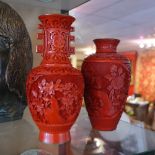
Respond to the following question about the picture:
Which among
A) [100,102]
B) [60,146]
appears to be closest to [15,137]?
[60,146]

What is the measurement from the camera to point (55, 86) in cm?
40

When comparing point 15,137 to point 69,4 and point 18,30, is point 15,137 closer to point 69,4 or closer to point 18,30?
point 18,30

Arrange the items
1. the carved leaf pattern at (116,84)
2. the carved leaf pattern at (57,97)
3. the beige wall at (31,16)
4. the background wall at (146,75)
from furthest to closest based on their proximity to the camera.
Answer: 1. the background wall at (146,75)
2. the beige wall at (31,16)
3. the carved leaf pattern at (116,84)
4. the carved leaf pattern at (57,97)

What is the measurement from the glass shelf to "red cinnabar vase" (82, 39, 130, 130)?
0.13 ft

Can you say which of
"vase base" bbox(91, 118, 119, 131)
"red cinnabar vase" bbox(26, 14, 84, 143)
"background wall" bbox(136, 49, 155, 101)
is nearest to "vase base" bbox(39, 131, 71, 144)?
"red cinnabar vase" bbox(26, 14, 84, 143)

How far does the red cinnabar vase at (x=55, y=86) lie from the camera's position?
0.40m

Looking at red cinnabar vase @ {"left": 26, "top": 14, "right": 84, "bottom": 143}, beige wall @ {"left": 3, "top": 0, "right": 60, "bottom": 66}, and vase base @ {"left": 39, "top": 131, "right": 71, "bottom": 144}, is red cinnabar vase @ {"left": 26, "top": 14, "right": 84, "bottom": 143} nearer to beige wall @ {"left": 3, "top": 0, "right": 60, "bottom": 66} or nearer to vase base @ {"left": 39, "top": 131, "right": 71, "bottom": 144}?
vase base @ {"left": 39, "top": 131, "right": 71, "bottom": 144}

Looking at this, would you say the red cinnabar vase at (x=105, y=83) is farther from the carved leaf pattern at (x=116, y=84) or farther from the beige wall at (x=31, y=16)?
the beige wall at (x=31, y=16)

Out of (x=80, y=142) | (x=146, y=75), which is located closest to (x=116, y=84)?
(x=80, y=142)

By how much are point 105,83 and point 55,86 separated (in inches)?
5.8

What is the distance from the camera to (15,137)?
524 mm

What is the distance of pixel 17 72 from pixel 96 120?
0.24 meters

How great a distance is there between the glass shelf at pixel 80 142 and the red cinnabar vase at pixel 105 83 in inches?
1.5

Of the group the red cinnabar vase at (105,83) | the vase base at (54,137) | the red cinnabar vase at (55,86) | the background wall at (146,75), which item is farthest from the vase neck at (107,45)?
the background wall at (146,75)
